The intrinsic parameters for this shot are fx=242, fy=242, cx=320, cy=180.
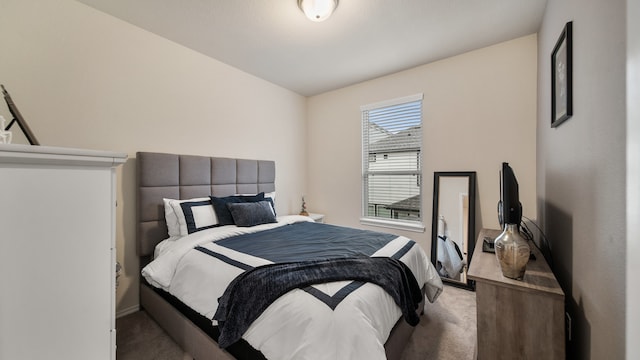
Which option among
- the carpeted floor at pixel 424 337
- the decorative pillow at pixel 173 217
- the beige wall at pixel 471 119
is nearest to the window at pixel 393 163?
the beige wall at pixel 471 119

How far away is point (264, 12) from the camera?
6.79 feet

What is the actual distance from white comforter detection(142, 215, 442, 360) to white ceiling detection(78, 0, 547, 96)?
2009 millimetres

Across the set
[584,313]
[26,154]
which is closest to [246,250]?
[26,154]

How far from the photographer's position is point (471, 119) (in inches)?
109

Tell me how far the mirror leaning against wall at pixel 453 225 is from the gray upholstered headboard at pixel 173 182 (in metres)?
2.39

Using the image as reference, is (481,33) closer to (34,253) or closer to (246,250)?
(246,250)

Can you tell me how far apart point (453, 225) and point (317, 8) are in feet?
8.62

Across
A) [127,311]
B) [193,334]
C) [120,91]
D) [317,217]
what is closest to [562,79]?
[193,334]

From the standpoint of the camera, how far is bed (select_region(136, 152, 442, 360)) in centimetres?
112

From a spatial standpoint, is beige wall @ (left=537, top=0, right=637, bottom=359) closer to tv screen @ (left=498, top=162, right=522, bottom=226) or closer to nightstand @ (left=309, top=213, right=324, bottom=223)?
tv screen @ (left=498, top=162, right=522, bottom=226)

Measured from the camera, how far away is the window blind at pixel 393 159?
3.21 meters

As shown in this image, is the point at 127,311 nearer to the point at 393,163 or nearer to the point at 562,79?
the point at 393,163

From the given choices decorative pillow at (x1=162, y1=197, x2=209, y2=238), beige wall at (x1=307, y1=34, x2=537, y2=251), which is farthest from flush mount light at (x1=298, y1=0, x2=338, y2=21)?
decorative pillow at (x1=162, y1=197, x2=209, y2=238)

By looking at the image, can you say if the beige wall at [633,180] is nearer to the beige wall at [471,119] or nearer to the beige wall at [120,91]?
the beige wall at [471,119]
